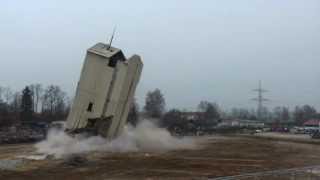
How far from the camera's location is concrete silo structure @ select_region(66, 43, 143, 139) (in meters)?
45.2

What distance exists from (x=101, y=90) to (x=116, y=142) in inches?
255

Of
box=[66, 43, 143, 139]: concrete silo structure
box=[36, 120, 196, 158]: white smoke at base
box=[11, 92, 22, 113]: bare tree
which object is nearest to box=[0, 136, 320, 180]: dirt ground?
box=[36, 120, 196, 158]: white smoke at base

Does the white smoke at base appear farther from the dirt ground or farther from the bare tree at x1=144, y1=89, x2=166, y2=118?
the bare tree at x1=144, y1=89, x2=166, y2=118

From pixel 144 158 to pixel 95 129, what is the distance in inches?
302

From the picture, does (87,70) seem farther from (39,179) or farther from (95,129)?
(39,179)

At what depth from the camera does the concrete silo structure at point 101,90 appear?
45.2 metres

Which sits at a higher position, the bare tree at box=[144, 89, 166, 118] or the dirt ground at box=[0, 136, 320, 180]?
the bare tree at box=[144, 89, 166, 118]

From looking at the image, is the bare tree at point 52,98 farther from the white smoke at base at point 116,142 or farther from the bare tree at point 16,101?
the white smoke at base at point 116,142

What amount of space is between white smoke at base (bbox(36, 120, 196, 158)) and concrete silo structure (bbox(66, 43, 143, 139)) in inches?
40.8

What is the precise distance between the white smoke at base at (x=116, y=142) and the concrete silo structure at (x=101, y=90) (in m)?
1.04

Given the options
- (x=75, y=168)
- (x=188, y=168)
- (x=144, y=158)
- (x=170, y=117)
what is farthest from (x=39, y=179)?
(x=170, y=117)

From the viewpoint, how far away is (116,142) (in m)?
49.7

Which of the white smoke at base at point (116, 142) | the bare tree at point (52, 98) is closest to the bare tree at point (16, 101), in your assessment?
the bare tree at point (52, 98)

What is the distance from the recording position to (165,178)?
27.4m
